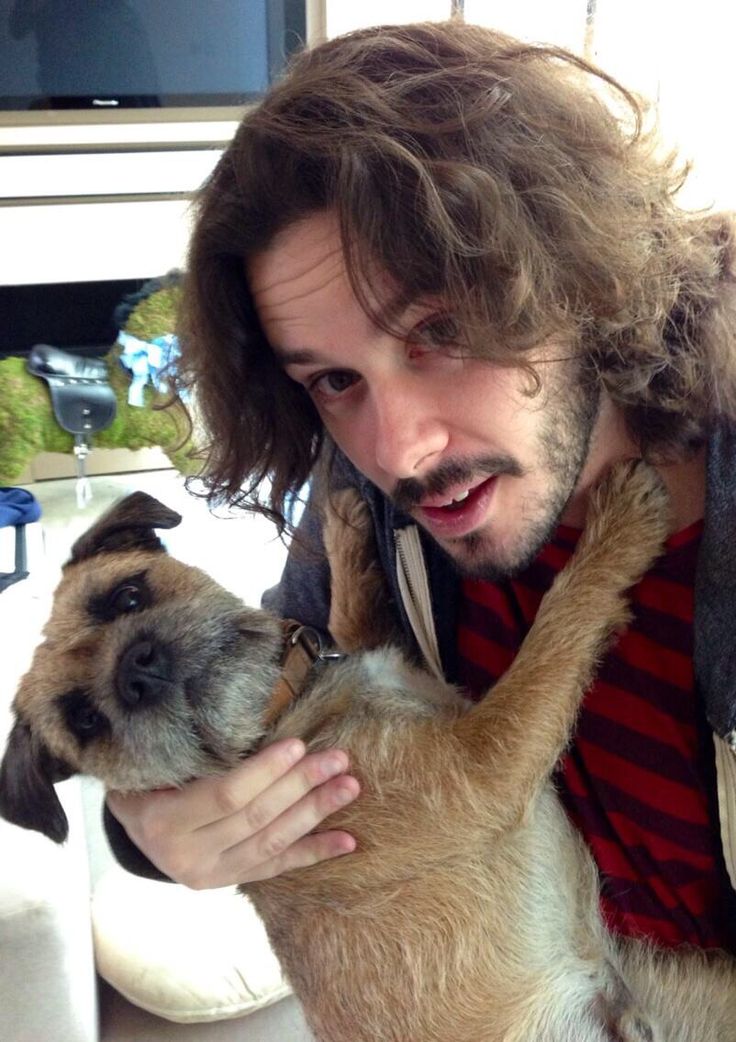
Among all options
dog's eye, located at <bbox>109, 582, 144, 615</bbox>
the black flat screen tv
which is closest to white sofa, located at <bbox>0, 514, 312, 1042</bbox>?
dog's eye, located at <bbox>109, 582, 144, 615</bbox>

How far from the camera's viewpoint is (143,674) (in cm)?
130

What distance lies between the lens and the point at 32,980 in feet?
5.03

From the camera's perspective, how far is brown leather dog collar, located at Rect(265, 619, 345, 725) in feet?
4.63

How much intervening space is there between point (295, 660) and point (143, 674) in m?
0.26

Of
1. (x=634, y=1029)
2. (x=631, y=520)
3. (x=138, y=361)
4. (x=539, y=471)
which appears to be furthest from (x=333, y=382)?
(x=138, y=361)

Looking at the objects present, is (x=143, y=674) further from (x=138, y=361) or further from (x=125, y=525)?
(x=138, y=361)

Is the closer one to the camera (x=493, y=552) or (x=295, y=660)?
(x=493, y=552)

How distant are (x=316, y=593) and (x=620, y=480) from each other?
661 millimetres

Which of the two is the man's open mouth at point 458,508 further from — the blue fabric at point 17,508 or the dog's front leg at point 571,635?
the blue fabric at point 17,508

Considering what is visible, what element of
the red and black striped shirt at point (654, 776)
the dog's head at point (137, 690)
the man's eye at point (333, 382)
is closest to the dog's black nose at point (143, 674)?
the dog's head at point (137, 690)

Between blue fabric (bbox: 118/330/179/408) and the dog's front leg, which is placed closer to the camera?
the dog's front leg

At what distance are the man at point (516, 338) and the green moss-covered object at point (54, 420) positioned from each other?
2490 millimetres

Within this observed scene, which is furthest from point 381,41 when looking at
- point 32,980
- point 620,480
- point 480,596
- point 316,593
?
point 32,980

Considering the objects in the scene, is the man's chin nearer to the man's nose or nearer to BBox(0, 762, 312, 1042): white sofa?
the man's nose
